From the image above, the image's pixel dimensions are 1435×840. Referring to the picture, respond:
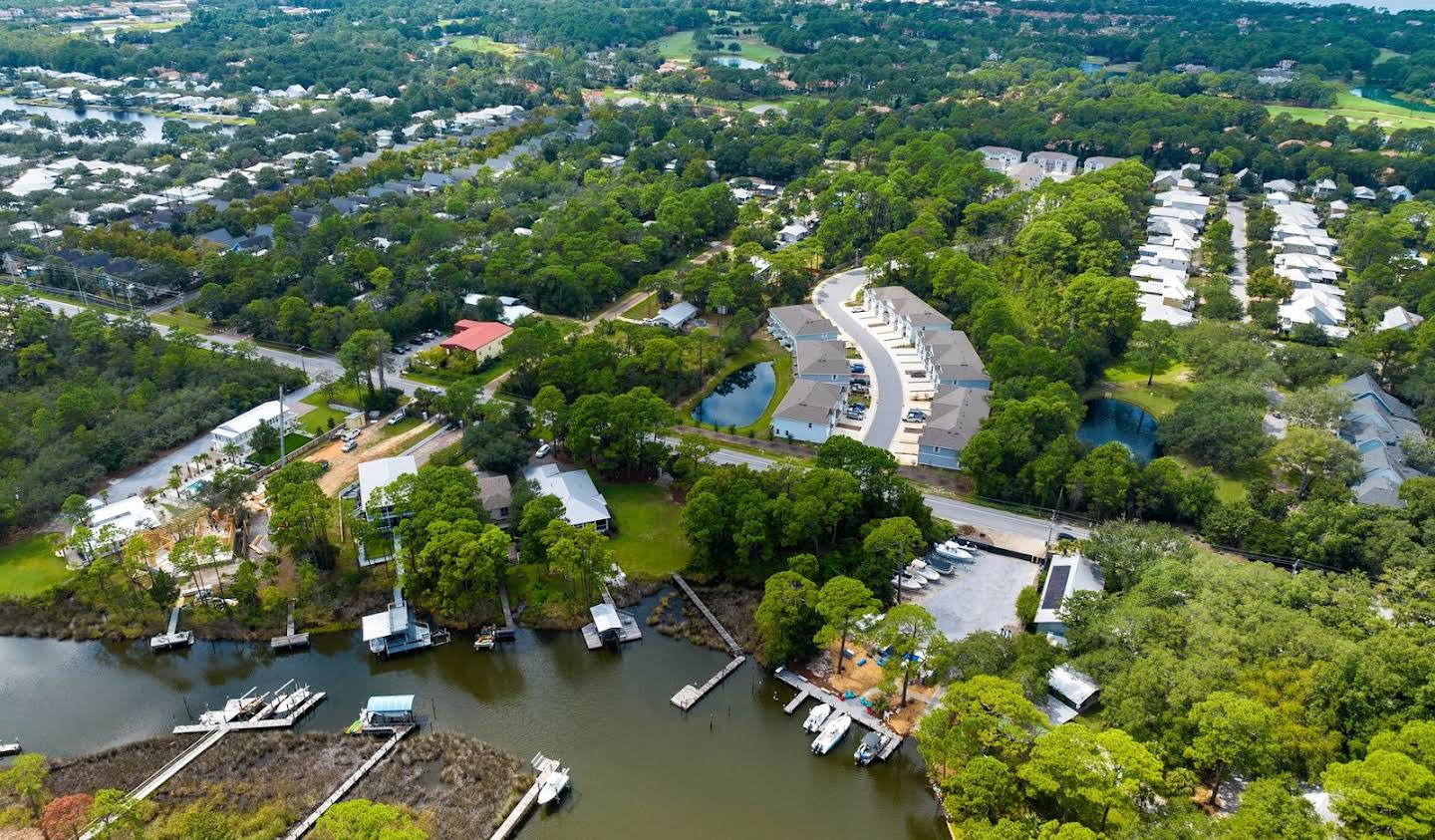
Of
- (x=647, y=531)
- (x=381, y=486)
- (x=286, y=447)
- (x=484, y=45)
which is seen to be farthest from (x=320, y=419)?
(x=484, y=45)

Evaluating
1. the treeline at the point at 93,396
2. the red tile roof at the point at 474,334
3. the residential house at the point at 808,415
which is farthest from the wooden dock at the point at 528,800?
the red tile roof at the point at 474,334

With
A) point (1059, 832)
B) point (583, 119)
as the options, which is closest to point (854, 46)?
point (583, 119)

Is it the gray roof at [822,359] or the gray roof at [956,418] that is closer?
the gray roof at [956,418]

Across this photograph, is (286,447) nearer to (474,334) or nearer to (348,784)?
(474,334)

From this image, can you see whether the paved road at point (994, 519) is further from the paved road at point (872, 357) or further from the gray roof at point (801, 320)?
the gray roof at point (801, 320)

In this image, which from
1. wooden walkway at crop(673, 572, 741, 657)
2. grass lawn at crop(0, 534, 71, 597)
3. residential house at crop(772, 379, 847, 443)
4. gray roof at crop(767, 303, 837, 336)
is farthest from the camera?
gray roof at crop(767, 303, 837, 336)

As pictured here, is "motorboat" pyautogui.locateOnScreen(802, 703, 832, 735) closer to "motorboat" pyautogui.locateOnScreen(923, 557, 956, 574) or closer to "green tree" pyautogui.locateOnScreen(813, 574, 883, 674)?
"green tree" pyautogui.locateOnScreen(813, 574, 883, 674)

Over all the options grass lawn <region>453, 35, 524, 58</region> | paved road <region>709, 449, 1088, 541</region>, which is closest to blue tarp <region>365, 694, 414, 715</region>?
paved road <region>709, 449, 1088, 541</region>
